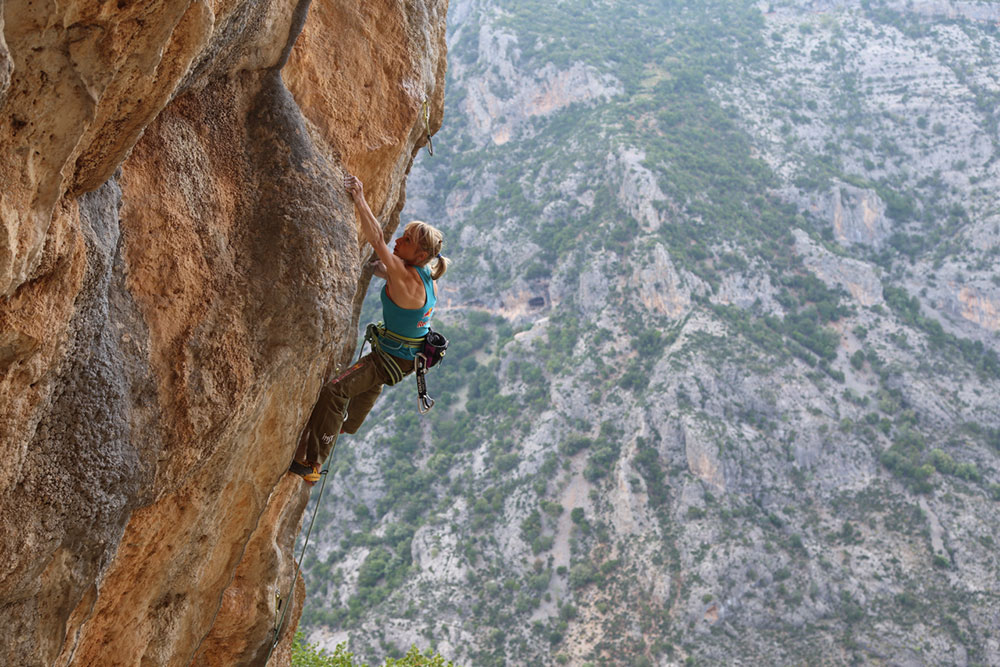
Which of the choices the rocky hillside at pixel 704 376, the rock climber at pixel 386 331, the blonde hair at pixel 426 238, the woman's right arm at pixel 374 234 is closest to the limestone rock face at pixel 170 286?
the woman's right arm at pixel 374 234

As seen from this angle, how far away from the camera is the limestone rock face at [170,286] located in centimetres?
343

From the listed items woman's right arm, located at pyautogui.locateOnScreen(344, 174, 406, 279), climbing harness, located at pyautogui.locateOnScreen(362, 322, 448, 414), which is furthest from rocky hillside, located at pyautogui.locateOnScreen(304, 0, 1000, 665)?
woman's right arm, located at pyautogui.locateOnScreen(344, 174, 406, 279)

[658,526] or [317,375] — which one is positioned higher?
[317,375]

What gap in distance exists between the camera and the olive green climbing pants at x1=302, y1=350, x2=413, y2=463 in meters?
6.59

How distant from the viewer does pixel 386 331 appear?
6.38 meters

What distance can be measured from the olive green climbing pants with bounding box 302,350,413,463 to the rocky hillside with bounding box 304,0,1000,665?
50016 mm

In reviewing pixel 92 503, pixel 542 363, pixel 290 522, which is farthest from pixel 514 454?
pixel 92 503

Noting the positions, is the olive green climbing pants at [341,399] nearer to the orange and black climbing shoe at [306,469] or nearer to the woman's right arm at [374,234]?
the orange and black climbing shoe at [306,469]

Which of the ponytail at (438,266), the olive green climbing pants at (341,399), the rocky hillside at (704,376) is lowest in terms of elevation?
the rocky hillside at (704,376)

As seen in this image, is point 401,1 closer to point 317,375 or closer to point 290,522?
point 317,375

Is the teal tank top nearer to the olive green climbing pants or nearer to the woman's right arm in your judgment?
the olive green climbing pants

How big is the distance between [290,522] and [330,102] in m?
4.43

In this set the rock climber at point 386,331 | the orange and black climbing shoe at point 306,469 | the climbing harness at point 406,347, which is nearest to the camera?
the rock climber at point 386,331

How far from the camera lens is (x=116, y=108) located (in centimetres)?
381
